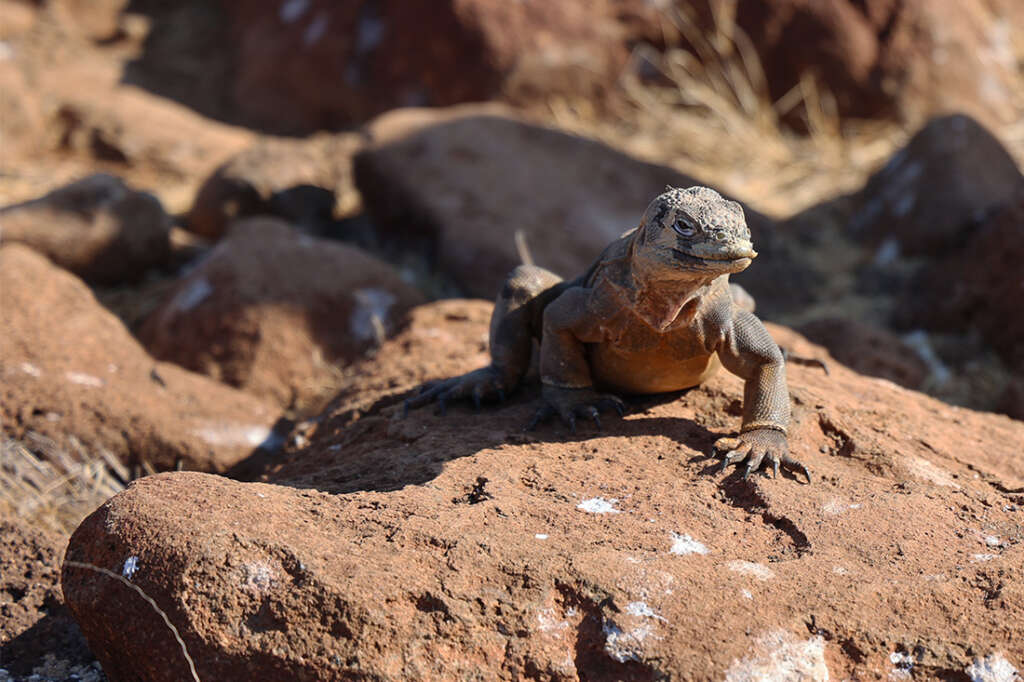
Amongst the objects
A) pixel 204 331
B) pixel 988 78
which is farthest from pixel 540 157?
pixel 988 78

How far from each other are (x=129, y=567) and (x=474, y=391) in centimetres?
169

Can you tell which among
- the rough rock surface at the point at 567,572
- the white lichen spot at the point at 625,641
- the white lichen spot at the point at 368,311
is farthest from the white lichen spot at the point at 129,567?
the white lichen spot at the point at 368,311

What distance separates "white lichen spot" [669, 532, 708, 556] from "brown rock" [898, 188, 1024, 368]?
12.8ft

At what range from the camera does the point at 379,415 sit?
14.1ft

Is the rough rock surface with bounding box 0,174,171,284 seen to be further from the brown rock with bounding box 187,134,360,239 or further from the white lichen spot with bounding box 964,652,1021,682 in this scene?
the white lichen spot with bounding box 964,652,1021,682

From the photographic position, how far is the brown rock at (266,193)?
8273 millimetres

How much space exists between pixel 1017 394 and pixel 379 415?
3.39m

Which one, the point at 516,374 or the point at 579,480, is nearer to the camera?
the point at 579,480

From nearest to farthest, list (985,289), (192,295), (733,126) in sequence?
1. (192,295)
2. (985,289)
3. (733,126)

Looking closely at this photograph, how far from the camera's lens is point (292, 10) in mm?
10836

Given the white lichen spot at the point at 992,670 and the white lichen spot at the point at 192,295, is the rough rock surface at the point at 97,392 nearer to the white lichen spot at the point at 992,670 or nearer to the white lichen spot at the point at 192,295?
the white lichen spot at the point at 192,295

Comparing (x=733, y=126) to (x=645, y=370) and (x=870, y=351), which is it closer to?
(x=870, y=351)

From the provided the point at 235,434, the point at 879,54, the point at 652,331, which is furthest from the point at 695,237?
the point at 879,54

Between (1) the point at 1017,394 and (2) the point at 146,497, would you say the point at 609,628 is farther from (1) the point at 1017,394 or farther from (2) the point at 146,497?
(1) the point at 1017,394
